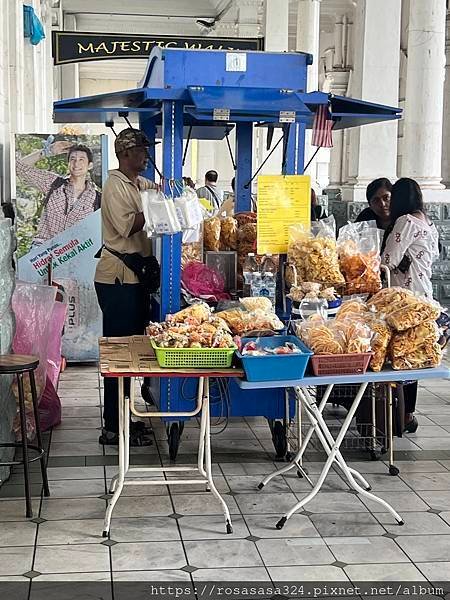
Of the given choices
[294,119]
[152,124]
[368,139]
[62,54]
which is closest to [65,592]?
[294,119]

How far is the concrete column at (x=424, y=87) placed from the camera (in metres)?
9.20

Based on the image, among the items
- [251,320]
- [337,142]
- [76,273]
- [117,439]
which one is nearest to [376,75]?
[76,273]

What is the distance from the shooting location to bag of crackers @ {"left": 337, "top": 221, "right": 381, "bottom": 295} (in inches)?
197

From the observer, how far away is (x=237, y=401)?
16.8 feet

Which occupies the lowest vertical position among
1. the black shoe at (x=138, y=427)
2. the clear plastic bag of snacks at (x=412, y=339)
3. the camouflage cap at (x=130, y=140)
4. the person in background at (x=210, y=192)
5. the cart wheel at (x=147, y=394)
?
the black shoe at (x=138, y=427)

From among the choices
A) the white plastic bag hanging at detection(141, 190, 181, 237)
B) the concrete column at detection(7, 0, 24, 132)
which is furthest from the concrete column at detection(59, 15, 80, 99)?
the white plastic bag hanging at detection(141, 190, 181, 237)

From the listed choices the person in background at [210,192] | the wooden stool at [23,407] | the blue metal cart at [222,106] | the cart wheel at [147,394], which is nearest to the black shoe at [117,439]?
the blue metal cart at [222,106]

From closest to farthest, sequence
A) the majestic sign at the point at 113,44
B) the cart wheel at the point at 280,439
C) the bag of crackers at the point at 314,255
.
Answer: the bag of crackers at the point at 314,255 < the cart wheel at the point at 280,439 < the majestic sign at the point at 113,44

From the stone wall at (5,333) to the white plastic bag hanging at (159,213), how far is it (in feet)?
2.64

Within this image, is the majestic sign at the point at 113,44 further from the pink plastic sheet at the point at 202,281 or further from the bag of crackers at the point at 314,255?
the bag of crackers at the point at 314,255

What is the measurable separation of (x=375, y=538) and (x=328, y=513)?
1.14 feet

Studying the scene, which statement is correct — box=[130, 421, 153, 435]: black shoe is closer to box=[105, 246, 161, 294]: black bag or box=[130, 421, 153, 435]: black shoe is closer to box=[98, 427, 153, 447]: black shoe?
box=[98, 427, 153, 447]: black shoe

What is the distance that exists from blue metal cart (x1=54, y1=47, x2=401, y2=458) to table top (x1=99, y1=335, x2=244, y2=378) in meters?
0.44

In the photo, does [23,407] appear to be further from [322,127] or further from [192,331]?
[322,127]
